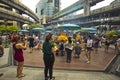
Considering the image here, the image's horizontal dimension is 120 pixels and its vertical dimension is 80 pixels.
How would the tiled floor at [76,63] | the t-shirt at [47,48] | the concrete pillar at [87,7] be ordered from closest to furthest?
the t-shirt at [47,48] → the tiled floor at [76,63] → the concrete pillar at [87,7]

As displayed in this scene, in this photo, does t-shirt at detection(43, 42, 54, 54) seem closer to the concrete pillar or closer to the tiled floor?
the tiled floor

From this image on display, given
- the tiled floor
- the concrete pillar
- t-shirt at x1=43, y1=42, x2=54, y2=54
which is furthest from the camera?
the concrete pillar

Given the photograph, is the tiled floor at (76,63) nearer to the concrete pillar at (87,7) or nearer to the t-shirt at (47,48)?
the t-shirt at (47,48)

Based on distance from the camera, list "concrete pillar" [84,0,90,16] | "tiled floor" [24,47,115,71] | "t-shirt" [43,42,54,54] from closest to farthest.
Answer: "t-shirt" [43,42,54,54]
"tiled floor" [24,47,115,71]
"concrete pillar" [84,0,90,16]

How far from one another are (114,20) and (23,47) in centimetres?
6268

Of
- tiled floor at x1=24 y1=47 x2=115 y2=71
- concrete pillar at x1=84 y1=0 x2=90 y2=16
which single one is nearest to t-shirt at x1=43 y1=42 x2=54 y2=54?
tiled floor at x1=24 y1=47 x2=115 y2=71

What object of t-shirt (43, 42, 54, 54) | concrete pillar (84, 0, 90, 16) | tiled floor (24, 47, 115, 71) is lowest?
tiled floor (24, 47, 115, 71)

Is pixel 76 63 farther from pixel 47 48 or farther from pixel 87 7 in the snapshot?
→ pixel 87 7

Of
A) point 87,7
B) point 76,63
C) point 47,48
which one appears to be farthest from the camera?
point 87,7

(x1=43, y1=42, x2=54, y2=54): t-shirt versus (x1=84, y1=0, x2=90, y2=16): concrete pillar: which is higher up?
(x1=84, y1=0, x2=90, y2=16): concrete pillar

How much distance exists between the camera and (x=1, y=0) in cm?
5538

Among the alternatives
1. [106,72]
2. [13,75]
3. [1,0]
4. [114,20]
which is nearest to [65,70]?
[106,72]

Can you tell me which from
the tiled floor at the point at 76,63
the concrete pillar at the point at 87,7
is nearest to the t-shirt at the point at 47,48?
the tiled floor at the point at 76,63

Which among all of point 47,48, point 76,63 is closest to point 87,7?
point 76,63
